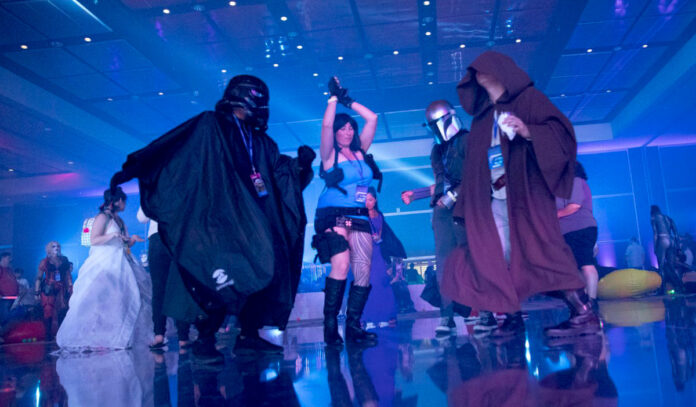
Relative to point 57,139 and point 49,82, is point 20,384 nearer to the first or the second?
point 49,82

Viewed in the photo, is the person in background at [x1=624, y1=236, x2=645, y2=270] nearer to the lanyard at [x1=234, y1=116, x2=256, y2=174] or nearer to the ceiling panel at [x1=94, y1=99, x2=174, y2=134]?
the ceiling panel at [x1=94, y1=99, x2=174, y2=134]

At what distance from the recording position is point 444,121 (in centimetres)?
395

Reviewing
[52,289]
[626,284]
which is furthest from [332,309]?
Answer: [52,289]

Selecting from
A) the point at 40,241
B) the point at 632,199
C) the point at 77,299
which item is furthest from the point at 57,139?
the point at 632,199

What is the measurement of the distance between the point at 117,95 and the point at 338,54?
16.3ft

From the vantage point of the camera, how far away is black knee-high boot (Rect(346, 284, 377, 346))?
3.30 metres

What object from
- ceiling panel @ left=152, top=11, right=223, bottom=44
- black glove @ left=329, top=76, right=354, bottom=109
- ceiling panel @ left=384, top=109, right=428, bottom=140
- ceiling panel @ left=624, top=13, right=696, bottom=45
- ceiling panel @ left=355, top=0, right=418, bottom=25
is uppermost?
ceiling panel @ left=152, top=11, right=223, bottom=44

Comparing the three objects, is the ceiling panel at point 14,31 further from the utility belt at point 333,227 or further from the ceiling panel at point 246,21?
the utility belt at point 333,227

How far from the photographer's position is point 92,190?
16922 millimetres

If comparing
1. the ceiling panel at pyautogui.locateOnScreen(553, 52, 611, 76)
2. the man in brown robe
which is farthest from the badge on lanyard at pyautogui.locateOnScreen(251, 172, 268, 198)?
the ceiling panel at pyautogui.locateOnScreen(553, 52, 611, 76)

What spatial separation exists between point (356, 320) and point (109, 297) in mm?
2656

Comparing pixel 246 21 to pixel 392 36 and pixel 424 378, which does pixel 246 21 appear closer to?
pixel 392 36

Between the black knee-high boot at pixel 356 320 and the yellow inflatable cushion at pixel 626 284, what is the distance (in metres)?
6.57

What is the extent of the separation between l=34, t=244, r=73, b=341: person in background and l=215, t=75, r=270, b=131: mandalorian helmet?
24.8 ft
